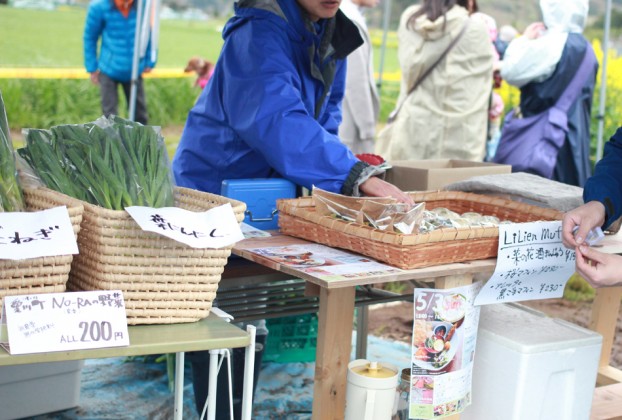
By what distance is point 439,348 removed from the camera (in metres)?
2.14

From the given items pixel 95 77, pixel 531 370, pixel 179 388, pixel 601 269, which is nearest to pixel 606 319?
pixel 531 370

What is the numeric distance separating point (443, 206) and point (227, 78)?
754 mm

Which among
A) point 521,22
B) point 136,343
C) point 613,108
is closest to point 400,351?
point 136,343

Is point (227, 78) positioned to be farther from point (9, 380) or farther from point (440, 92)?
point (440, 92)

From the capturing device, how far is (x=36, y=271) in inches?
60.4

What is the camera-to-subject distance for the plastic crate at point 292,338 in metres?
3.23

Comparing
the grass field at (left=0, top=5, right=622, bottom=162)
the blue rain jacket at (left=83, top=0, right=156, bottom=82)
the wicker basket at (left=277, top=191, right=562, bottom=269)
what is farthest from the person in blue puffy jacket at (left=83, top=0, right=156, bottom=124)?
the wicker basket at (left=277, top=191, right=562, bottom=269)

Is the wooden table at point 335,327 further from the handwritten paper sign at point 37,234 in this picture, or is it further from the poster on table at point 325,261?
the handwritten paper sign at point 37,234

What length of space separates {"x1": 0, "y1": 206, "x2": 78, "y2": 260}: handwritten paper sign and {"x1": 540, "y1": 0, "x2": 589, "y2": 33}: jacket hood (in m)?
3.66

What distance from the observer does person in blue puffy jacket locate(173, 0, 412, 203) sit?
2406mm

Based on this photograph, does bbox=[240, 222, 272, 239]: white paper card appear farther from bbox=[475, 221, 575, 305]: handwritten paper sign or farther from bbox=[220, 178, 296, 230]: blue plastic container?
bbox=[475, 221, 575, 305]: handwritten paper sign

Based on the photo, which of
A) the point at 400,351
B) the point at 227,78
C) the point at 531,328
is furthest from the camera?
the point at 400,351

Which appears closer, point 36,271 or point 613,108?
point 36,271

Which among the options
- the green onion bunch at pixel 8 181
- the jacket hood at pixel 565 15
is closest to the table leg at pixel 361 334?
the green onion bunch at pixel 8 181
